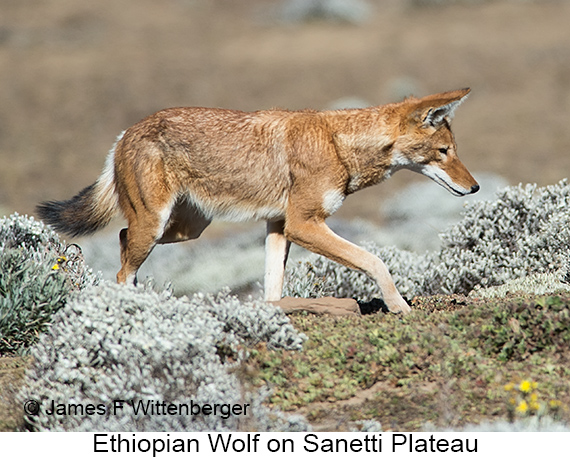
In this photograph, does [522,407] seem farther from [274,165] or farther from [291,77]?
[291,77]

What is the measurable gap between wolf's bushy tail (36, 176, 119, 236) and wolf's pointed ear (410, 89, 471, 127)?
2974 millimetres

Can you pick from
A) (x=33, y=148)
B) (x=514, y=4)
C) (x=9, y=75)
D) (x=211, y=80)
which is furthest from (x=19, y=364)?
(x=514, y=4)

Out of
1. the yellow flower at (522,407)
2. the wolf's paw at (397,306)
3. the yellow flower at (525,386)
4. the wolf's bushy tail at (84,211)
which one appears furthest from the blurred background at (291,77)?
the yellow flower at (522,407)

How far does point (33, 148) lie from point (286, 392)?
1857 cm

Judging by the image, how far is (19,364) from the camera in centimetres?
605

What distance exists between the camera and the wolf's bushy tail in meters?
7.54

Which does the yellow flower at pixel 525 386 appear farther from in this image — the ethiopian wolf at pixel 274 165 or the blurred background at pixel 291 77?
the blurred background at pixel 291 77

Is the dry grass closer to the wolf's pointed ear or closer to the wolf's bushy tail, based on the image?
the wolf's bushy tail

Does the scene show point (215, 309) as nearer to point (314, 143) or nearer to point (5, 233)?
point (314, 143)

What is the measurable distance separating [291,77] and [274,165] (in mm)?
18501

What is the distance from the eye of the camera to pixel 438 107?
21.8 ft

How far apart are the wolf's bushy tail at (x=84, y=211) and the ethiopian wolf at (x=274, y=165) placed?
0.17 m

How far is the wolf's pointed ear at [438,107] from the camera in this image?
262 inches

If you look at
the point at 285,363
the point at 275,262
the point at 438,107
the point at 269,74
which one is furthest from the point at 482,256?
the point at 269,74
